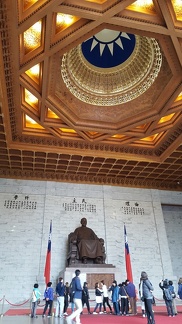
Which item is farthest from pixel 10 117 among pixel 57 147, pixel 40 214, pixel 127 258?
pixel 127 258

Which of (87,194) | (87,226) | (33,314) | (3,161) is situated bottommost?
(33,314)

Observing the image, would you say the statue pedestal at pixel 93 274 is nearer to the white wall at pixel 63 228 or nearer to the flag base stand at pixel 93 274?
the flag base stand at pixel 93 274

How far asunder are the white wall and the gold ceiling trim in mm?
5549

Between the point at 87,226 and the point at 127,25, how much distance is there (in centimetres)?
938

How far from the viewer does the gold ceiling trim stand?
9.81 metres

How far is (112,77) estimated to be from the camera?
10.8m

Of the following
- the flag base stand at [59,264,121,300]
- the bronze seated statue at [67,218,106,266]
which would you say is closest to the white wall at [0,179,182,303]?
the bronze seated statue at [67,218,106,266]

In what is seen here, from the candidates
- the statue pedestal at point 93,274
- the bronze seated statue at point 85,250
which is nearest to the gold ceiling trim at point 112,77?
the bronze seated statue at point 85,250

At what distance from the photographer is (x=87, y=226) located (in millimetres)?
13453

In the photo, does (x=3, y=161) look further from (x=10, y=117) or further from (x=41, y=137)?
(x=10, y=117)

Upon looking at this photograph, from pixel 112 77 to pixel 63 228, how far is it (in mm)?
7547

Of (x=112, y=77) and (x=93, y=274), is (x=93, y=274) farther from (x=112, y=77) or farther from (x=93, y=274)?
(x=112, y=77)

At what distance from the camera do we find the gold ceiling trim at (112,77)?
9812mm

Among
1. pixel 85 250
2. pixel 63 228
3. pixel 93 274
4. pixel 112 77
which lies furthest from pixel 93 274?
pixel 112 77
